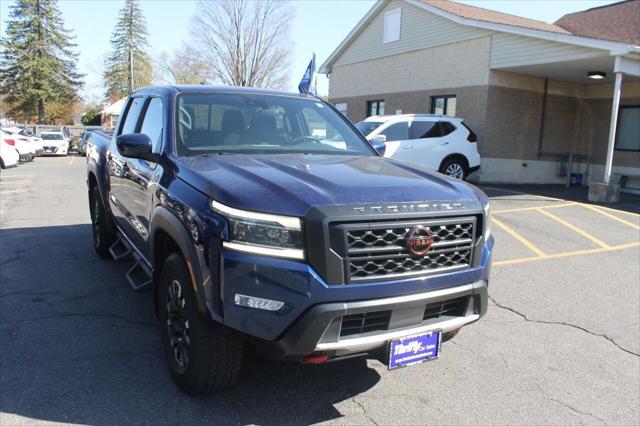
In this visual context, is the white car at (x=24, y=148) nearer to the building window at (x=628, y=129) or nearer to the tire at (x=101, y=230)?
the tire at (x=101, y=230)

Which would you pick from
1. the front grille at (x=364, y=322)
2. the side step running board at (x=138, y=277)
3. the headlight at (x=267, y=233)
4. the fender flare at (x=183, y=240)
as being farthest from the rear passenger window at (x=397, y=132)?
the headlight at (x=267, y=233)

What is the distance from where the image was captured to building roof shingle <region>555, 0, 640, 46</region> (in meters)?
15.0

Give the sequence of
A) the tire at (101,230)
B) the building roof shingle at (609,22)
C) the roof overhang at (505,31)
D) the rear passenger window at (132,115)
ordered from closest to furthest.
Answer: the rear passenger window at (132,115)
the tire at (101,230)
the roof overhang at (505,31)
the building roof shingle at (609,22)

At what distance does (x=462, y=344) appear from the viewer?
4145 mm

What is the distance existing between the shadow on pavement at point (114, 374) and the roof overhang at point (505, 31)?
10.8m

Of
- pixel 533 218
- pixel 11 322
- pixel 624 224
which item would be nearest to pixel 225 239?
pixel 11 322

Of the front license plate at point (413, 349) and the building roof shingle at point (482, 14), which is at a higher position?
the building roof shingle at point (482, 14)

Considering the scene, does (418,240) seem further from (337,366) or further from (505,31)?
(505,31)

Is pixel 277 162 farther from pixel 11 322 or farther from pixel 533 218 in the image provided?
pixel 533 218

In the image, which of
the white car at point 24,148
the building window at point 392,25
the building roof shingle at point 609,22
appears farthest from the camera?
the white car at point 24,148

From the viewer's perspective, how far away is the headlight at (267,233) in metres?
2.51

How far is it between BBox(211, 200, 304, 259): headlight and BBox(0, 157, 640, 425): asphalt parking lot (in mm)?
1109

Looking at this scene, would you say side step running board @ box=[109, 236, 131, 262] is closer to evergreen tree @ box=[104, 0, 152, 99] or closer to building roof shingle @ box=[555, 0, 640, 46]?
building roof shingle @ box=[555, 0, 640, 46]

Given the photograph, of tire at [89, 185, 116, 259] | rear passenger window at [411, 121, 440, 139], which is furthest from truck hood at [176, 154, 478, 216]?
rear passenger window at [411, 121, 440, 139]
